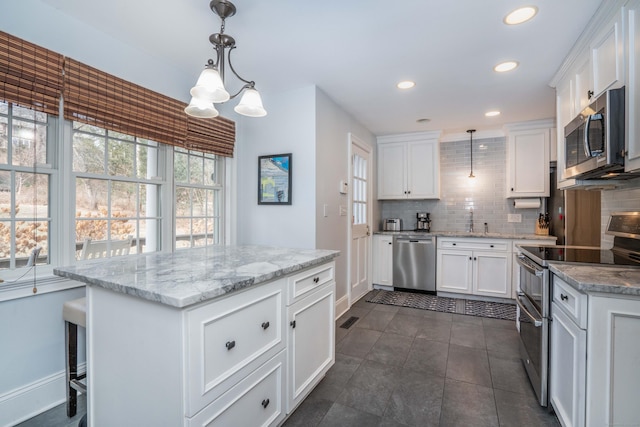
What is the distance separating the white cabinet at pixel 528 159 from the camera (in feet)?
12.6

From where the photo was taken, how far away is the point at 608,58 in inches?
70.1

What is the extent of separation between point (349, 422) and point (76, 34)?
9.74ft

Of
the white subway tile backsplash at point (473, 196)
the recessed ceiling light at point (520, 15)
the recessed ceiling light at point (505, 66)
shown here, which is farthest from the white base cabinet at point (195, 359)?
the white subway tile backsplash at point (473, 196)

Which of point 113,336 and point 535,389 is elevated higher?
point 113,336

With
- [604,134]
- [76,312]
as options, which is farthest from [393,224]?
[76,312]

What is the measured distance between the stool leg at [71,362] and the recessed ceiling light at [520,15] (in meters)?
3.24

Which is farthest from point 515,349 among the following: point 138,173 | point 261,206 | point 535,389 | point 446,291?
point 138,173

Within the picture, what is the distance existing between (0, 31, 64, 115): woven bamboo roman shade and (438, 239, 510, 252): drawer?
4.16 metres

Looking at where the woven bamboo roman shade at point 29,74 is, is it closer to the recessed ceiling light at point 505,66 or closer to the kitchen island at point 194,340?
the kitchen island at point 194,340

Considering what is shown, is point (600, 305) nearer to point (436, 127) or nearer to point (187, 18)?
point (187, 18)

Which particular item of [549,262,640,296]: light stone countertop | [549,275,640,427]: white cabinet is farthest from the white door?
[549,275,640,427]: white cabinet

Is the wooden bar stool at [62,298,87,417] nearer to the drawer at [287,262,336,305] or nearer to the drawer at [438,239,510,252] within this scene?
the drawer at [287,262,336,305]

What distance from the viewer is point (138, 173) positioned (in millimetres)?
2451

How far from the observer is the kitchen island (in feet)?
3.57
